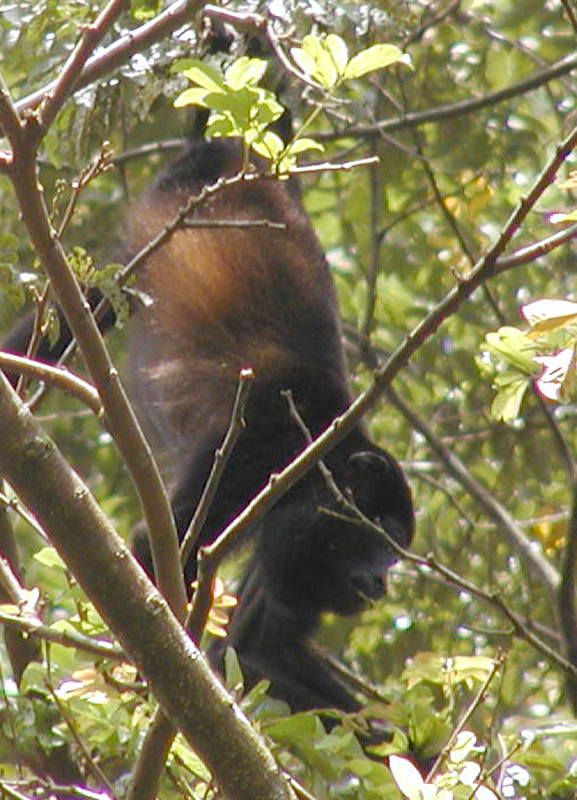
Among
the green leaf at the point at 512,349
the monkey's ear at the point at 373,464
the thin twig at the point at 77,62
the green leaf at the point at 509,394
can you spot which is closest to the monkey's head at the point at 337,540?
the monkey's ear at the point at 373,464

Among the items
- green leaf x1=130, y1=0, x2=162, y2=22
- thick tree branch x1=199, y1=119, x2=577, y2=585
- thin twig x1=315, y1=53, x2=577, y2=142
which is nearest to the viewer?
thick tree branch x1=199, y1=119, x2=577, y2=585

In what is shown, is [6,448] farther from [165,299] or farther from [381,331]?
[381,331]

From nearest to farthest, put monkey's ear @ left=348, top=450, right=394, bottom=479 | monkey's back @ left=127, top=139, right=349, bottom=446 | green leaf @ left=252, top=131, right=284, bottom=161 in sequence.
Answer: green leaf @ left=252, top=131, right=284, bottom=161 → monkey's ear @ left=348, top=450, right=394, bottom=479 → monkey's back @ left=127, top=139, right=349, bottom=446

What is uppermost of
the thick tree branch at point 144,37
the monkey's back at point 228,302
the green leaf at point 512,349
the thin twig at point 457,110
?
the thick tree branch at point 144,37

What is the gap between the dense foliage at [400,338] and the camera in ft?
8.13

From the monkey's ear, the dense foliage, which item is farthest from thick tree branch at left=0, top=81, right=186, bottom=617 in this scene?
the monkey's ear

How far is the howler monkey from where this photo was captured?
4.91 metres

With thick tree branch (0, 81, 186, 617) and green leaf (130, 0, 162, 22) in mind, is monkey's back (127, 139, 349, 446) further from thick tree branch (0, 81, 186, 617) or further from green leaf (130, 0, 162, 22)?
thick tree branch (0, 81, 186, 617)

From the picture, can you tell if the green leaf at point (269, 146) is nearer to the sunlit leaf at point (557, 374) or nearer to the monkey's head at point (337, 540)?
the sunlit leaf at point (557, 374)

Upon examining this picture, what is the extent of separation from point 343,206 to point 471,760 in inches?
123

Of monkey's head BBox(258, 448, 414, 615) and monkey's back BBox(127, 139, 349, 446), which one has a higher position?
monkey's back BBox(127, 139, 349, 446)

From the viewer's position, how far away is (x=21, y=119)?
6.96ft

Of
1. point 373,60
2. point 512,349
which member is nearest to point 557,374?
point 512,349

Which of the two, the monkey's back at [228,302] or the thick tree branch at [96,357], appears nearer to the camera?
the thick tree branch at [96,357]
